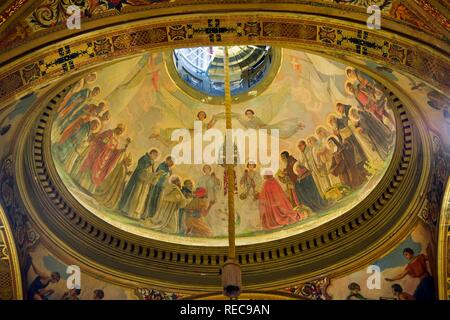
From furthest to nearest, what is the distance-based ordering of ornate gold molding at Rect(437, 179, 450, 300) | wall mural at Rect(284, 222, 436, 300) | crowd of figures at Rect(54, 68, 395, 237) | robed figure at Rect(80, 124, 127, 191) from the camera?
robed figure at Rect(80, 124, 127, 191), crowd of figures at Rect(54, 68, 395, 237), wall mural at Rect(284, 222, 436, 300), ornate gold molding at Rect(437, 179, 450, 300)

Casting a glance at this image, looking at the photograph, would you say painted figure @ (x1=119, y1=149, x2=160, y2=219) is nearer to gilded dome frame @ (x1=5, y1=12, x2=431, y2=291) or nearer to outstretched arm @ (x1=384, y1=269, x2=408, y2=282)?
gilded dome frame @ (x1=5, y1=12, x2=431, y2=291)

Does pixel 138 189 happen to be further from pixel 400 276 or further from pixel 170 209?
pixel 400 276

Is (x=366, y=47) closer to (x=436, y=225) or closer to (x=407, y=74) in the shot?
(x=407, y=74)

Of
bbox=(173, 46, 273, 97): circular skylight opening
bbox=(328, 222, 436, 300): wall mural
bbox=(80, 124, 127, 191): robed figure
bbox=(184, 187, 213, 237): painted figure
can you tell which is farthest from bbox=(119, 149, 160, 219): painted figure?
bbox=(328, 222, 436, 300): wall mural

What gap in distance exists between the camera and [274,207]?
641 inches

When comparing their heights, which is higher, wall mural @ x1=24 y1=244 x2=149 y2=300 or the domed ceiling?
the domed ceiling

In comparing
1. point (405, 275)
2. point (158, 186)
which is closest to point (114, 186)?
point (158, 186)

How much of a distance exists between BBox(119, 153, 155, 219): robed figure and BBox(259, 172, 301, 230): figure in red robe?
6.79ft

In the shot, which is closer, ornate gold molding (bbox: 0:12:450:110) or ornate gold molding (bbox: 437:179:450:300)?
ornate gold molding (bbox: 0:12:450:110)

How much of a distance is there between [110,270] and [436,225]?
5.32 metres

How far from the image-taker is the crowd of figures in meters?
15.1

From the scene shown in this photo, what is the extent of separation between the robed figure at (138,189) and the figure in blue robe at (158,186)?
9cm

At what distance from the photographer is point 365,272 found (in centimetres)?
1464
